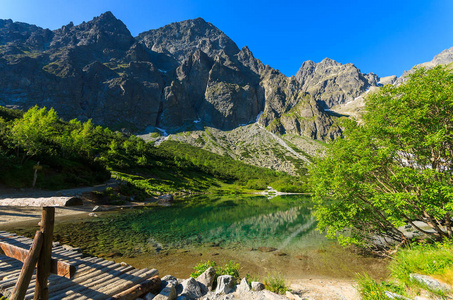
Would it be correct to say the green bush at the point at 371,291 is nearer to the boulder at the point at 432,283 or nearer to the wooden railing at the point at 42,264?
the boulder at the point at 432,283

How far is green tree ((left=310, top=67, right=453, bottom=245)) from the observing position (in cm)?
1151

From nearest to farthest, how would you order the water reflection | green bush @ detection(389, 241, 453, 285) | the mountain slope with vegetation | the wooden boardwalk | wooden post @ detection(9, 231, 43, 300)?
wooden post @ detection(9, 231, 43, 300)
the wooden boardwalk
green bush @ detection(389, 241, 453, 285)
the water reflection
the mountain slope with vegetation

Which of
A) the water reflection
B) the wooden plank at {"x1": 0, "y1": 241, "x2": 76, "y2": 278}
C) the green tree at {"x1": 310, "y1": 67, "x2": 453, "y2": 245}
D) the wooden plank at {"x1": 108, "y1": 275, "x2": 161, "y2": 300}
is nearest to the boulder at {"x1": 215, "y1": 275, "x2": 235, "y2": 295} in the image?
the wooden plank at {"x1": 108, "y1": 275, "x2": 161, "y2": 300}

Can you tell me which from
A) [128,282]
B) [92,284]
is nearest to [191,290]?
[128,282]

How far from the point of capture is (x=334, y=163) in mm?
15836

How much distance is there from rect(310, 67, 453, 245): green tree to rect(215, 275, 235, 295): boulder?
10087 mm

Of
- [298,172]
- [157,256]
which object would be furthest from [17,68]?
[298,172]

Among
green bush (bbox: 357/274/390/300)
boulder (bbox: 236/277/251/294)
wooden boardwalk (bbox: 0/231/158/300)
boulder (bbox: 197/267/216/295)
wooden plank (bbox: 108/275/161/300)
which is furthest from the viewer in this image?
boulder (bbox: 197/267/216/295)

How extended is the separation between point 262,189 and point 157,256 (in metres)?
123

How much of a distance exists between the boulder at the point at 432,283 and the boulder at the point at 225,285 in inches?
285

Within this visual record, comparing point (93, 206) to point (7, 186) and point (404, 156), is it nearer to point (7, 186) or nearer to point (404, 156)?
point (7, 186)

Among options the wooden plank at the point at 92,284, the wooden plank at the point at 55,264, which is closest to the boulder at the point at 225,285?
the wooden plank at the point at 92,284

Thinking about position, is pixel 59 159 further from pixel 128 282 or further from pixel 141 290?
pixel 141 290

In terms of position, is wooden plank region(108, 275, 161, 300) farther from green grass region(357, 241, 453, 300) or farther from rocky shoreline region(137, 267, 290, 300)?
green grass region(357, 241, 453, 300)
